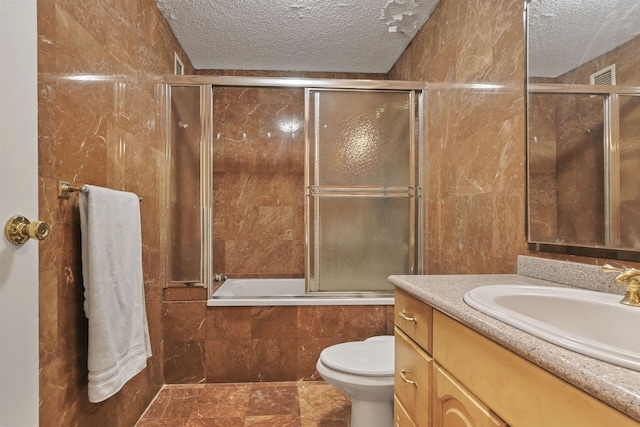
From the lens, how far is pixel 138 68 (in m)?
1.89

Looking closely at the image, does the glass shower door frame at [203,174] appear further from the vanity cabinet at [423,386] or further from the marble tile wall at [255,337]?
the vanity cabinet at [423,386]

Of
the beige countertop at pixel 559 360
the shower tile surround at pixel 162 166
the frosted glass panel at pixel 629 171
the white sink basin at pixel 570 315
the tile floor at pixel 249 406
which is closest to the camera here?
the beige countertop at pixel 559 360

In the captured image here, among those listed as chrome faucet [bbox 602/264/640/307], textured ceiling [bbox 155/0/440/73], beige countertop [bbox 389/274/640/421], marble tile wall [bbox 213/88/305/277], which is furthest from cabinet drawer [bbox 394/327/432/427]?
marble tile wall [bbox 213/88/305/277]

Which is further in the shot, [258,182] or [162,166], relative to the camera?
[258,182]

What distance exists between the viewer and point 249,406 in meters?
2.01

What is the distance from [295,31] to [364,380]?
226 cm

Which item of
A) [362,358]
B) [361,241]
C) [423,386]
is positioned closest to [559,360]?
[423,386]

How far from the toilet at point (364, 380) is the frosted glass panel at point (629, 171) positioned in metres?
1.00

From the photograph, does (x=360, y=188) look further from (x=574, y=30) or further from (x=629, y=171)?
(x=629, y=171)

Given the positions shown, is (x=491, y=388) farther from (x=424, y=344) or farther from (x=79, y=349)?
(x=79, y=349)

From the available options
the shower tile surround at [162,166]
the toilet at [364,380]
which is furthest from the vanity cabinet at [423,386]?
the shower tile surround at [162,166]

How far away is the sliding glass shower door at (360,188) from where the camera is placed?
232 cm

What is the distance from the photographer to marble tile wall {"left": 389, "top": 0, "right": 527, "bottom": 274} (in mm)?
1460

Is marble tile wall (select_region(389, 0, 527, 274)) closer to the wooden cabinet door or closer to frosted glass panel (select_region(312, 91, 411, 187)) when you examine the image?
frosted glass panel (select_region(312, 91, 411, 187))
